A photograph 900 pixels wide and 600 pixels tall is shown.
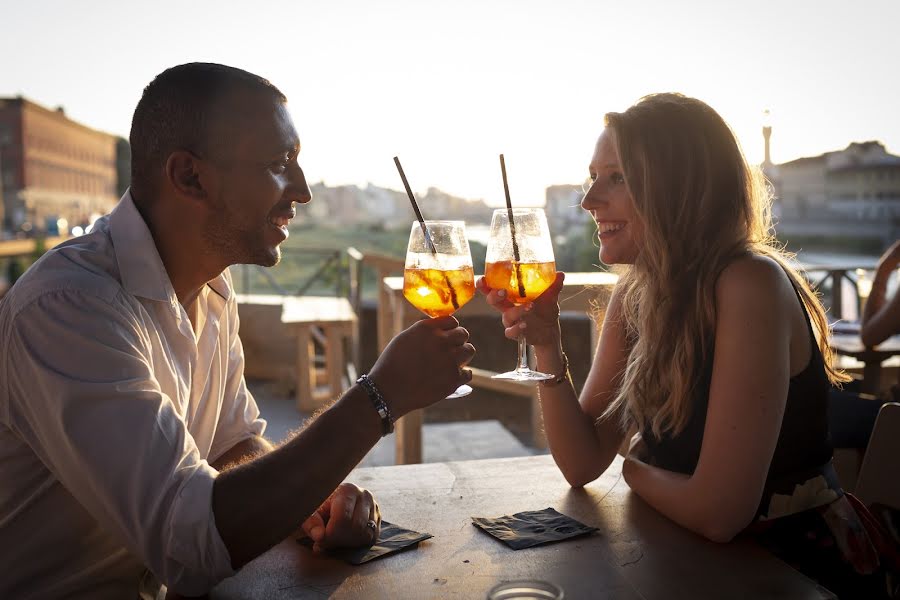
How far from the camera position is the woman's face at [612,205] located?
1.78 metres

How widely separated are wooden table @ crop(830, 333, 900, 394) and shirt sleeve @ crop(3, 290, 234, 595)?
394 centimetres

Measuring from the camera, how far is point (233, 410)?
178cm

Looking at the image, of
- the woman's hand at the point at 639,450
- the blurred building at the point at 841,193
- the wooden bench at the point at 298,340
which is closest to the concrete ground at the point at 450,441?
the wooden bench at the point at 298,340

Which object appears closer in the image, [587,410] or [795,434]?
[795,434]

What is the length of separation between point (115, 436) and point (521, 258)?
97 centimetres

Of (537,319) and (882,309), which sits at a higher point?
(537,319)

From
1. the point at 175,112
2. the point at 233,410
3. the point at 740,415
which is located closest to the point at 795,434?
the point at 740,415

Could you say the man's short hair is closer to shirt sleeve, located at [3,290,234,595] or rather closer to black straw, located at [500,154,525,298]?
shirt sleeve, located at [3,290,234,595]

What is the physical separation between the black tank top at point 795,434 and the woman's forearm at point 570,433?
0.17 metres

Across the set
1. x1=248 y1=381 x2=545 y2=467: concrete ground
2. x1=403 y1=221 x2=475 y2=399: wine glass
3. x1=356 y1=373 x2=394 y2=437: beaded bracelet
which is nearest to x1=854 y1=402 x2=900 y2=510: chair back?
x1=403 y1=221 x2=475 y2=399: wine glass

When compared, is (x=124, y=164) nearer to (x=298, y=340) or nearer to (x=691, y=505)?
(x=298, y=340)

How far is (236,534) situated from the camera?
104cm

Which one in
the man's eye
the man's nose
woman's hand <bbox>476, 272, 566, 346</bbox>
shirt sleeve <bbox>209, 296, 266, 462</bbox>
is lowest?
shirt sleeve <bbox>209, 296, 266, 462</bbox>

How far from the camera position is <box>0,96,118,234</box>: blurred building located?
19.2 meters
